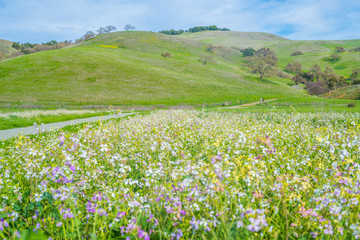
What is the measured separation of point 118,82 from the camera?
63219 mm

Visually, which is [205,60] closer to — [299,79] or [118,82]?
[299,79]

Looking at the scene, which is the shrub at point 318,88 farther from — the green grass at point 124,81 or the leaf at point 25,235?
the leaf at point 25,235

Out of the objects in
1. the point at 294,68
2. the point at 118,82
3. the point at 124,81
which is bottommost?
the point at 118,82

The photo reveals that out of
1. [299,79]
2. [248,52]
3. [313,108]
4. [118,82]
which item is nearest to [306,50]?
[248,52]

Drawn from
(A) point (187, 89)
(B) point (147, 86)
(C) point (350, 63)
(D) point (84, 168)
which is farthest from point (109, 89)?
(C) point (350, 63)

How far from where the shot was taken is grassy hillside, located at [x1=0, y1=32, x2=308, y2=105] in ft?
170

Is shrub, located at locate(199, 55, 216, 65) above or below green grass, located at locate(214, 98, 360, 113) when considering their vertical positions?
above

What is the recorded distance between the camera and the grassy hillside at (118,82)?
5184 centimetres

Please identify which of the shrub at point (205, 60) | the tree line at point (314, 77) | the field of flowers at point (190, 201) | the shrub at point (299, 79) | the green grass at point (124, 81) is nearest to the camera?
the field of flowers at point (190, 201)

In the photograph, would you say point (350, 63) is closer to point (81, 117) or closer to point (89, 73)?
point (89, 73)

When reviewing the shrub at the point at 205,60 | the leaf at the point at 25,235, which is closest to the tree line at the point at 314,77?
the shrub at the point at 205,60

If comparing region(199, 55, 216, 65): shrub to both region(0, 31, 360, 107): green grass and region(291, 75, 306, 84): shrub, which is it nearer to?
region(0, 31, 360, 107): green grass

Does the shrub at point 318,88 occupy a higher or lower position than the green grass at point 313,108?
higher

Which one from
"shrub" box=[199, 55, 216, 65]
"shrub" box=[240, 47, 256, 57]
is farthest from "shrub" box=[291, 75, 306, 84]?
"shrub" box=[240, 47, 256, 57]
